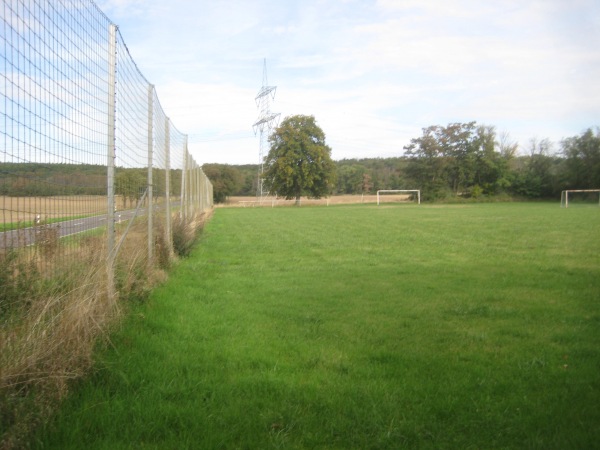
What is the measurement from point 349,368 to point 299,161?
218ft

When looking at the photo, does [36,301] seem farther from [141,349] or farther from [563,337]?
[563,337]

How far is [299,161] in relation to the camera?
229 ft

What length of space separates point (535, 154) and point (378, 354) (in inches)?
2861

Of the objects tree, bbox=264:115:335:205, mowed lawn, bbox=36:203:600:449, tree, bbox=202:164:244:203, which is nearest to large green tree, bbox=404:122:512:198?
tree, bbox=264:115:335:205

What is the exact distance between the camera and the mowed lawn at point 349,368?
2.99 m

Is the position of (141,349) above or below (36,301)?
below

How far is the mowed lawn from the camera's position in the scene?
2992 mm

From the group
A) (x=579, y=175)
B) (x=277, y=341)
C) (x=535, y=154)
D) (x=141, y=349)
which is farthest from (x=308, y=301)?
(x=535, y=154)

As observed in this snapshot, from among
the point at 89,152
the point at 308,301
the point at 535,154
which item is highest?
the point at 535,154

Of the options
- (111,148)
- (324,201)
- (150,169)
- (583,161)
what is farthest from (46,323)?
(324,201)

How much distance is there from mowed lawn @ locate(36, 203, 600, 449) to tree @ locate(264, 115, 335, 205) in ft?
199

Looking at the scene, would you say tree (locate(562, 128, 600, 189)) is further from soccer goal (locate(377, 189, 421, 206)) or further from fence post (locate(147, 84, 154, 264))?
fence post (locate(147, 84, 154, 264))

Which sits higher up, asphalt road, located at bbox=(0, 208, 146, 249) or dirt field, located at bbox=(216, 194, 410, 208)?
asphalt road, located at bbox=(0, 208, 146, 249)

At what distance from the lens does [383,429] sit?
10.1 ft
